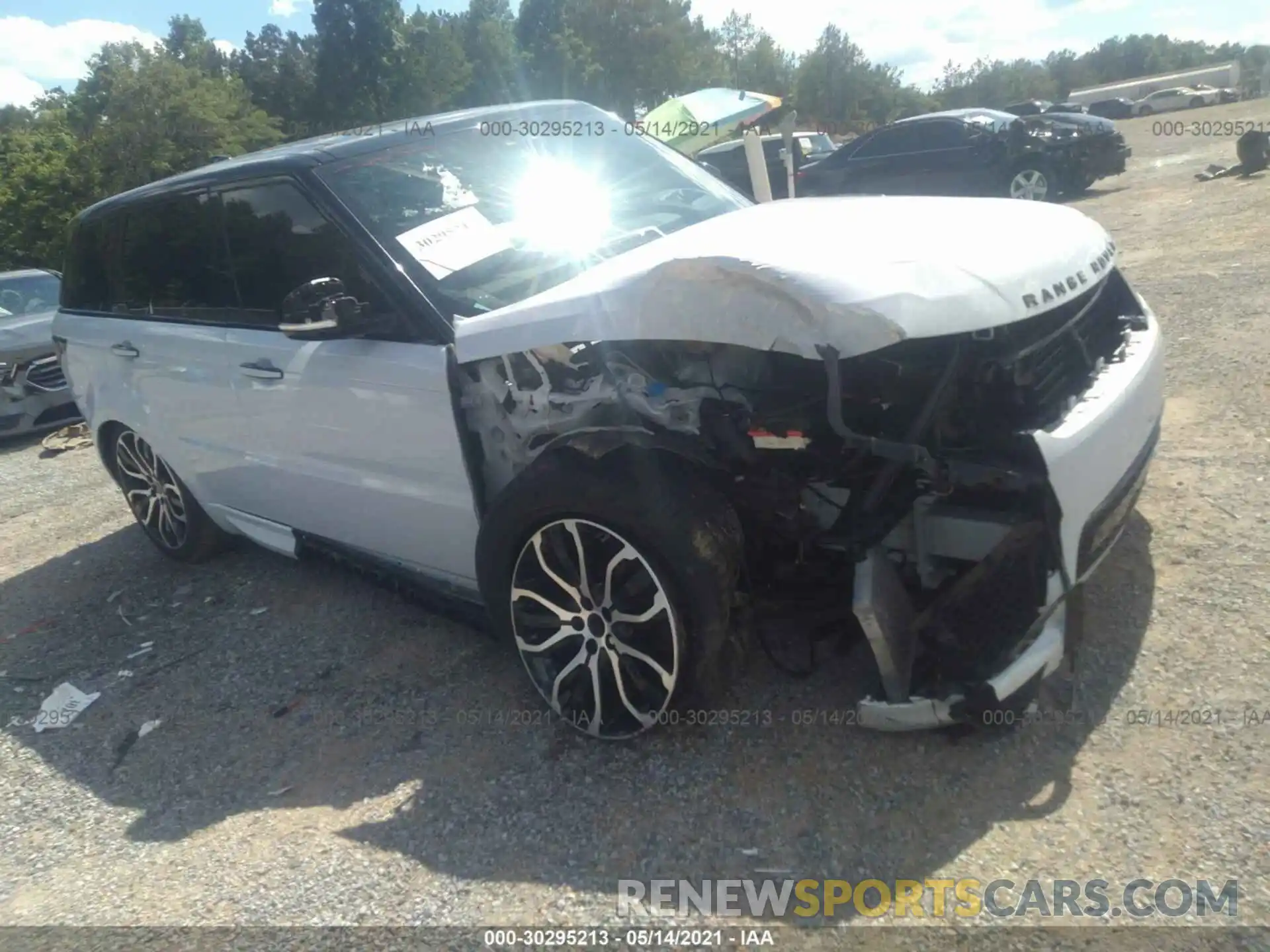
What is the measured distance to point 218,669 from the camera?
4.19 metres

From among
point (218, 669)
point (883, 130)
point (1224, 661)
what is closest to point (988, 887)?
point (1224, 661)

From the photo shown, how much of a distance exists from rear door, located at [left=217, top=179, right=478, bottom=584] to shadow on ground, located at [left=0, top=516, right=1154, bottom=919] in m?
0.49

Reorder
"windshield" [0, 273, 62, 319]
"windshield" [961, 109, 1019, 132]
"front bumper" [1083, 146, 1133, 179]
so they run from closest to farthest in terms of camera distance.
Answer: "windshield" [0, 273, 62, 319] → "windshield" [961, 109, 1019, 132] → "front bumper" [1083, 146, 1133, 179]

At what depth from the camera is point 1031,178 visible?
1364 centimetres

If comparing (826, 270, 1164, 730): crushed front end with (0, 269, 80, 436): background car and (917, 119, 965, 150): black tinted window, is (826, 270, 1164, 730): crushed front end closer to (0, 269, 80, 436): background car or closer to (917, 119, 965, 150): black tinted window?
(0, 269, 80, 436): background car

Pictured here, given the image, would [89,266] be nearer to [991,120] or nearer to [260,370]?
[260,370]

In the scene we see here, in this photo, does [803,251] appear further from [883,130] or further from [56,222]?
[56,222]

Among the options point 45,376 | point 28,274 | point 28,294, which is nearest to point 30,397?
point 45,376

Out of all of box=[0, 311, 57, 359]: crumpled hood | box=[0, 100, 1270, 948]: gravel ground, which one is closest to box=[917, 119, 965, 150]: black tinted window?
box=[0, 100, 1270, 948]: gravel ground

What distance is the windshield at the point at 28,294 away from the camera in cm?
1037

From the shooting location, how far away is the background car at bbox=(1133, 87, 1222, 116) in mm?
42781

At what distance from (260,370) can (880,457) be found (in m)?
2.55

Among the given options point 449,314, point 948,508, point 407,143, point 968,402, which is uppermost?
point 407,143

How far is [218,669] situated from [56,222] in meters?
23.4
